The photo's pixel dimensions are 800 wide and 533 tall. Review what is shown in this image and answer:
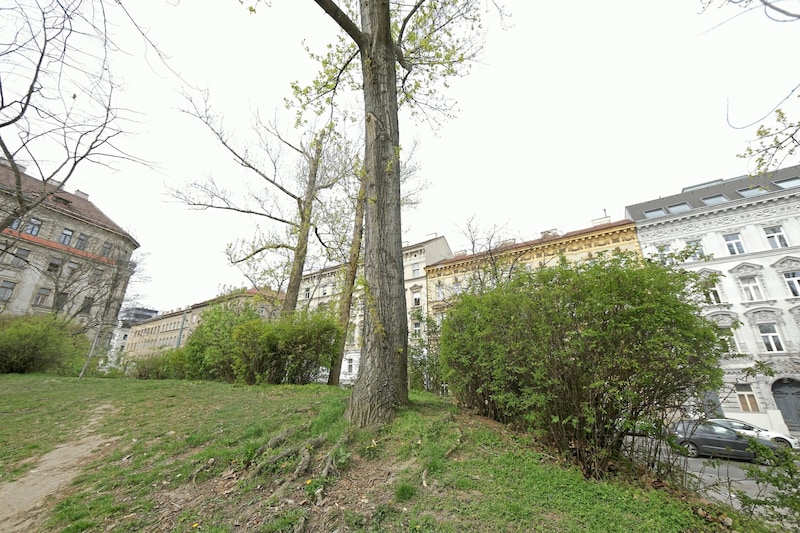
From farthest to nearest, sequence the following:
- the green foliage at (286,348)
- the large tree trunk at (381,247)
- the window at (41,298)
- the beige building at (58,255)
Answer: the window at (41,298) → the beige building at (58,255) → the green foliage at (286,348) → the large tree trunk at (381,247)

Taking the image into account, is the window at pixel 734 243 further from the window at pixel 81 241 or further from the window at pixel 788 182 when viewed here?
the window at pixel 81 241

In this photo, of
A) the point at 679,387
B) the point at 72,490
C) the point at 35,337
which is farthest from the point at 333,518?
the point at 35,337

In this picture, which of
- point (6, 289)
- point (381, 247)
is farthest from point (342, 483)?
point (6, 289)

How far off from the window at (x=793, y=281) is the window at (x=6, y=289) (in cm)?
5944

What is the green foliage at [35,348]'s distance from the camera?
40.9ft

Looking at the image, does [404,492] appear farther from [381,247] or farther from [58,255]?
[58,255]

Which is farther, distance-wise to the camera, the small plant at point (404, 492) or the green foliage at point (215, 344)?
the green foliage at point (215, 344)

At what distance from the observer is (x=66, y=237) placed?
1267 inches

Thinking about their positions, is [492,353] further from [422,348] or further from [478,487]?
[422,348]

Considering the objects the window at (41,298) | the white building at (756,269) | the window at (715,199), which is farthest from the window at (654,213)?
the window at (41,298)

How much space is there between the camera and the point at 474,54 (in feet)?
22.4

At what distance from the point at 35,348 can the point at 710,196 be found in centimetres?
4026

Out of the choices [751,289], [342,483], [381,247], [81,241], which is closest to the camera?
[342,483]

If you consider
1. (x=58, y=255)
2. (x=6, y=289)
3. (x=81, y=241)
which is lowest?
(x=6, y=289)
